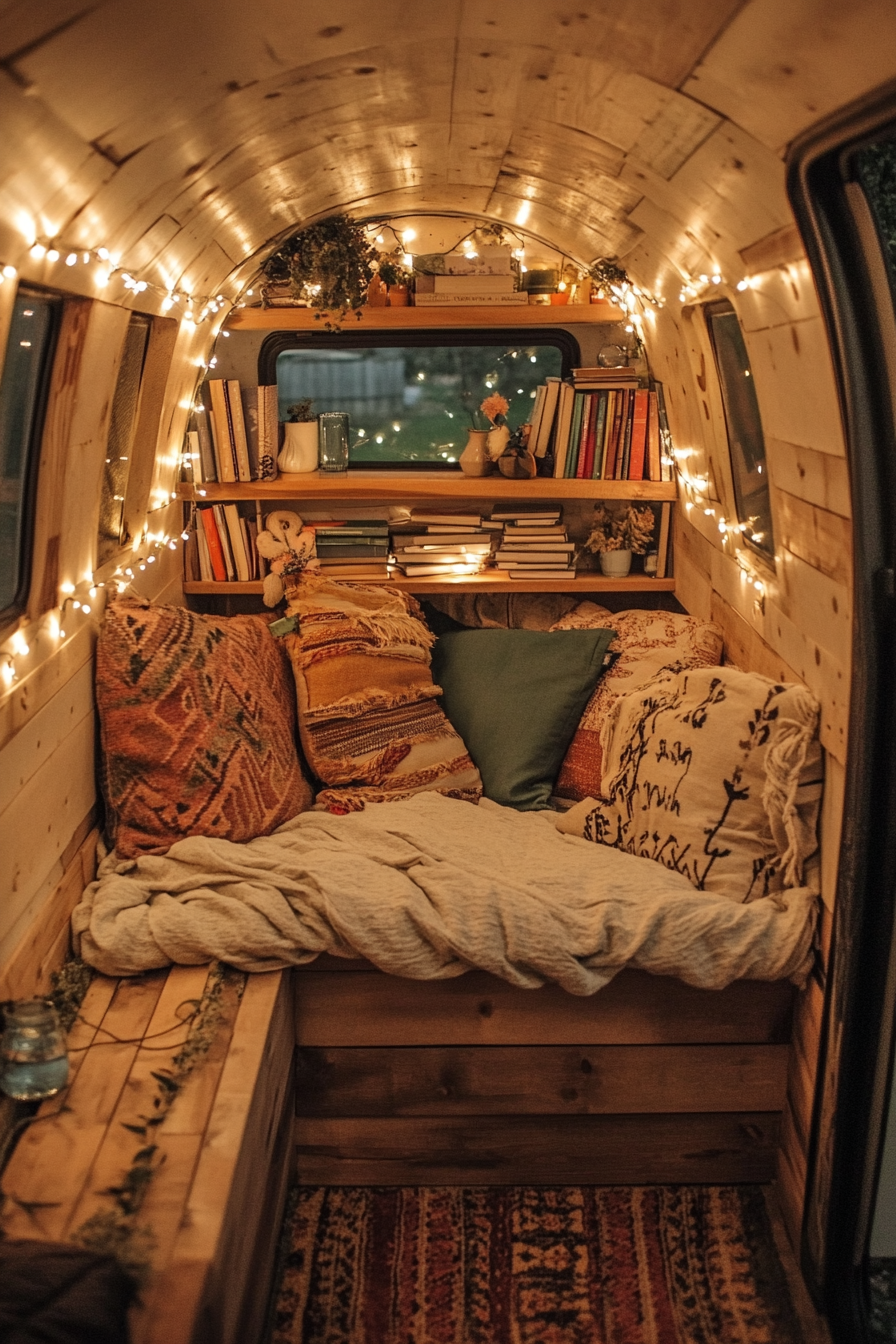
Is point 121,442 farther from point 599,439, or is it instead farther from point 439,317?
point 599,439

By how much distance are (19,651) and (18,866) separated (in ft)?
1.30

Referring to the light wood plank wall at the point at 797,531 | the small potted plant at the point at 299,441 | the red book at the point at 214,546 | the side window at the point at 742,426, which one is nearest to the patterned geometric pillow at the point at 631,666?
the light wood plank wall at the point at 797,531

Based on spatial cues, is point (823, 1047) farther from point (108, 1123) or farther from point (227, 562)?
point (227, 562)

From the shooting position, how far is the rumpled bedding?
2.32 meters

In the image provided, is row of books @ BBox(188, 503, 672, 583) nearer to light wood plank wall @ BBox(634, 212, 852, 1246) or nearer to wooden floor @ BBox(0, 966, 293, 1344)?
light wood plank wall @ BBox(634, 212, 852, 1246)

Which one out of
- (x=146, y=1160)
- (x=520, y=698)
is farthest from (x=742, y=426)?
(x=146, y=1160)

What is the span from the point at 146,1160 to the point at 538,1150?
3.38ft

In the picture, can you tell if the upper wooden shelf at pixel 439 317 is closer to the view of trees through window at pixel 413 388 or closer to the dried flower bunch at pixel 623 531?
the view of trees through window at pixel 413 388

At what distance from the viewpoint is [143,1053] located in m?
2.11

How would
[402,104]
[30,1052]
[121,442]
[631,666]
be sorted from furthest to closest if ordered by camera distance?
[631,666], [121,442], [402,104], [30,1052]

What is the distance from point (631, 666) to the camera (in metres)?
3.27

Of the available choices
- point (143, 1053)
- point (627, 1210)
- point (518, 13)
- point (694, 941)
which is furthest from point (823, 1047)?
point (518, 13)

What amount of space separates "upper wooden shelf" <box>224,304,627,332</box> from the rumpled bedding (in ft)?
6.03

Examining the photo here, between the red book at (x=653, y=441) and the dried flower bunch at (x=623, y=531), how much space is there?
145mm
